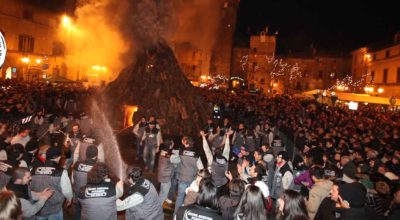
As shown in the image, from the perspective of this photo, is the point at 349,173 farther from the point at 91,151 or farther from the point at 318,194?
the point at 91,151

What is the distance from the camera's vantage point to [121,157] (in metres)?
14.8

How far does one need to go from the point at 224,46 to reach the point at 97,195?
211 feet

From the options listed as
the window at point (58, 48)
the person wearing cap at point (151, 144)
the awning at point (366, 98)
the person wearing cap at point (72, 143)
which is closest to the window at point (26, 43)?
the window at point (58, 48)

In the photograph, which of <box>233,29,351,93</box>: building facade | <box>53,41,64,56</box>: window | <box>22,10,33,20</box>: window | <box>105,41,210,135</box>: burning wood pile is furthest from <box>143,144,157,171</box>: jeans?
<box>233,29,351,93</box>: building facade

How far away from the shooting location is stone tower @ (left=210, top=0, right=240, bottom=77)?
65.9m

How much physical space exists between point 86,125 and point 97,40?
75.2 ft

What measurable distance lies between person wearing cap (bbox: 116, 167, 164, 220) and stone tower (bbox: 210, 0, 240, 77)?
62.2 m

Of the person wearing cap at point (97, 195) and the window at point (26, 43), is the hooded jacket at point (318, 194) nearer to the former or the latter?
the person wearing cap at point (97, 195)

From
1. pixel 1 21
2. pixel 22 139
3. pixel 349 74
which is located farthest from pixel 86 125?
pixel 349 74

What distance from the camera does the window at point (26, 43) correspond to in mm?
44250

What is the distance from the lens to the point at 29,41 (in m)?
46.2

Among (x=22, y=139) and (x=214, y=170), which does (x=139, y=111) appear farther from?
Result: (x=214, y=170)

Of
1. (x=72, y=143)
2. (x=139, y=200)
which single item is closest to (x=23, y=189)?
(x=139, y=200)

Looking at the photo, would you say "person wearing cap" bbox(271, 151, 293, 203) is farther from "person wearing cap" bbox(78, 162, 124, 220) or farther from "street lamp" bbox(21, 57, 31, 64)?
"street lamp" bbox(21, 57, 31, 64)
